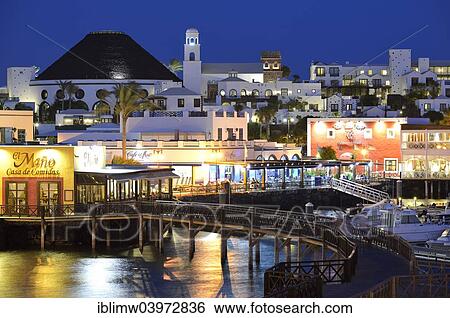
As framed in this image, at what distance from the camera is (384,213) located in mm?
49406

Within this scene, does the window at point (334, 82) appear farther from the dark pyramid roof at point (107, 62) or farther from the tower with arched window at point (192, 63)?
the tower with arched window at point (192, 63)

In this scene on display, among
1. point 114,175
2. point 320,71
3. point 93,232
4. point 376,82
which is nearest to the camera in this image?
point 93,232

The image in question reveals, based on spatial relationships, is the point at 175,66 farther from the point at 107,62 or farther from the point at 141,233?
the point at 141,233

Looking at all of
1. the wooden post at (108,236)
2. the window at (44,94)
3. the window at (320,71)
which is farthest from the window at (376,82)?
the wooden post at (108,236)

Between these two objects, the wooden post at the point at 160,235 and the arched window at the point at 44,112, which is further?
the arched window at the point at 44,112

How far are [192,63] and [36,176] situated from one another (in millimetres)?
73777

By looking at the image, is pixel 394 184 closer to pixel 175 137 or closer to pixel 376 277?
pixel 175 137

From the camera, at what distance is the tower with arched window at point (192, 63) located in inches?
4806

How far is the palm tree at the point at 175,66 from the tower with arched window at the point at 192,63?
2525 cm

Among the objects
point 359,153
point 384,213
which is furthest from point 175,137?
point 384,213

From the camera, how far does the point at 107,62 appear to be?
133125 mm

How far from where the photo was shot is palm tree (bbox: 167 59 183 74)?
15064cm

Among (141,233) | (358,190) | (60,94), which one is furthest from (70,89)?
(141,233)

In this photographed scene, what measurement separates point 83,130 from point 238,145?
12.1 m
